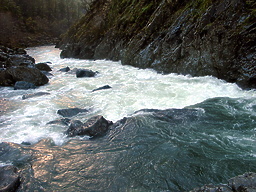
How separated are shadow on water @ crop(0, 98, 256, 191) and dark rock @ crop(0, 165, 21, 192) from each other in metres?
0.18

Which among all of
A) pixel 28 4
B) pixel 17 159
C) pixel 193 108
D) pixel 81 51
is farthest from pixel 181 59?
pixel 28 4

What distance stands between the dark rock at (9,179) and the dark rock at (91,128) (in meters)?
2.18

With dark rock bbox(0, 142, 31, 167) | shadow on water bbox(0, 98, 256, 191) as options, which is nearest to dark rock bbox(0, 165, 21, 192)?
shadow on water bbox(0, 98, 256, 191)

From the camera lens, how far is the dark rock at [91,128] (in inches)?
256

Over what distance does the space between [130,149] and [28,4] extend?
263 ft

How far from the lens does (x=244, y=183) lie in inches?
125

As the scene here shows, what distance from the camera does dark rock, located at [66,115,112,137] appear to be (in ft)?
21.3

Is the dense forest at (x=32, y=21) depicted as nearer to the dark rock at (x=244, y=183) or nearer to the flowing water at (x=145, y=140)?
the flowing water at (x=145, y=140)

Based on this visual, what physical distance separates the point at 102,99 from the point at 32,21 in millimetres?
65554

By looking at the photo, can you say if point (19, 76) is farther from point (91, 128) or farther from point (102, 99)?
point (91, 128)

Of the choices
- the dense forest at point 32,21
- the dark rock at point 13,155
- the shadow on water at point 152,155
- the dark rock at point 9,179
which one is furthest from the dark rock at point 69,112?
the dense forest at point 32,21

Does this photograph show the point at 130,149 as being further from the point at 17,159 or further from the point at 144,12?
the point at 144,12

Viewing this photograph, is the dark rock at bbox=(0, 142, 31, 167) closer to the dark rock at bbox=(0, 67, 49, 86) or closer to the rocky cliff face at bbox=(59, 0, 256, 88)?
the dark rock at bbox=(0, 67, 49, 86)

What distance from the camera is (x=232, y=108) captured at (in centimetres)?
761
